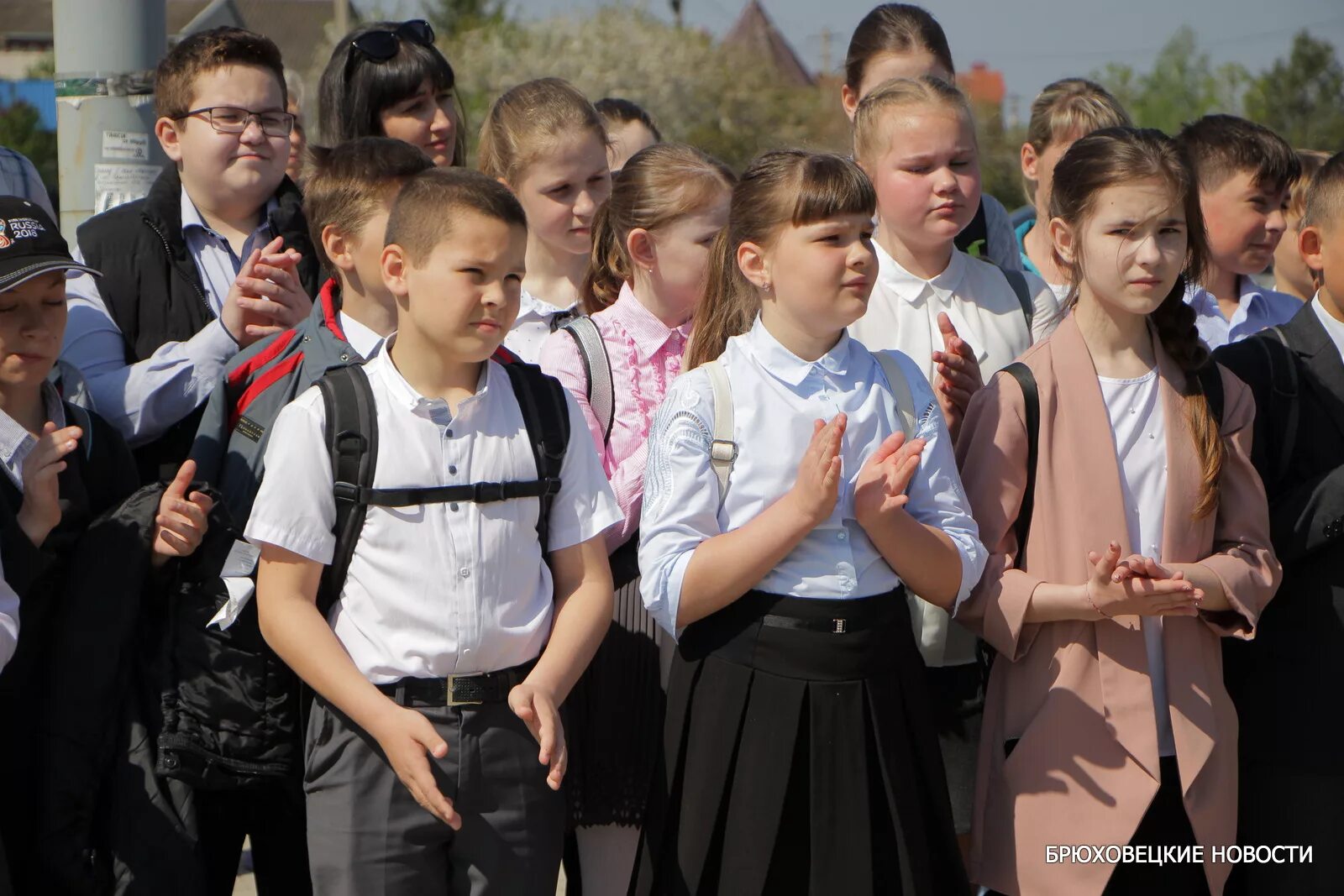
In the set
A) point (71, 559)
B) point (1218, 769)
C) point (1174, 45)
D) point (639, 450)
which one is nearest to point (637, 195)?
point (639, 450)

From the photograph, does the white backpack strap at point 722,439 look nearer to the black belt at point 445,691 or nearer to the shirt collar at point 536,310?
the black belt at point 445,691

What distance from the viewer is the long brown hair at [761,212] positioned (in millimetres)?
3119

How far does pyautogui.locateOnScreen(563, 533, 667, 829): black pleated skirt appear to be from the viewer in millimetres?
3326

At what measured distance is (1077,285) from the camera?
3.44 m

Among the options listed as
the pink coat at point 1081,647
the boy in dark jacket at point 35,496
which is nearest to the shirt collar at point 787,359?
the pink coat at point 1081,647

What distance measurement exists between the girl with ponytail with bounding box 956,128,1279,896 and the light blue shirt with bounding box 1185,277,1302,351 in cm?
122

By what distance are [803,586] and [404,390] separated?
0.94 metres

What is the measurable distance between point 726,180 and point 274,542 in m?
1.62

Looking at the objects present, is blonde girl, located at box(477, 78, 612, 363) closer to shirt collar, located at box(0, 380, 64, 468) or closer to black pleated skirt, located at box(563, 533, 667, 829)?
black pleated skirt, located at box(563, 533, 667, 829)

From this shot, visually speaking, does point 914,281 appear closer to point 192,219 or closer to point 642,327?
point 642,327

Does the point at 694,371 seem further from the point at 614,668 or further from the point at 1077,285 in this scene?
the point at 1077,285

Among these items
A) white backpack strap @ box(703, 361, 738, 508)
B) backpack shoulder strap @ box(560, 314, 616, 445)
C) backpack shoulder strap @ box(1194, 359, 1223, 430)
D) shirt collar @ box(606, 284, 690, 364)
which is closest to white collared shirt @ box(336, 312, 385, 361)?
backpack shoulder strap @ box(560, 314, 616, 445)

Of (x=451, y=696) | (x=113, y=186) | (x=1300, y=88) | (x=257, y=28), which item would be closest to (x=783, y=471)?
(x=451, y=696)

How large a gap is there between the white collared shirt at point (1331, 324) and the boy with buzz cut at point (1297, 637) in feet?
0.03
